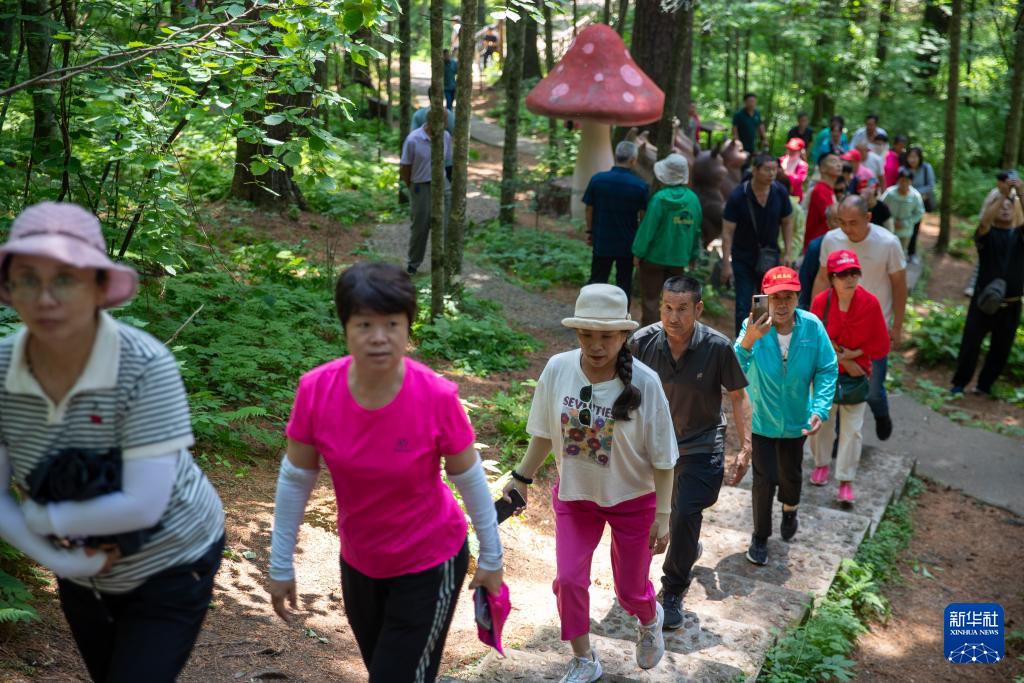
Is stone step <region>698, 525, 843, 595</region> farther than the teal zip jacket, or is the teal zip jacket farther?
stone step <region>698, 525, 843, 595</region>

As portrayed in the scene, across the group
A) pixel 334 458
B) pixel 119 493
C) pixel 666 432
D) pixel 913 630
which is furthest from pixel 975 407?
pixel 119 493

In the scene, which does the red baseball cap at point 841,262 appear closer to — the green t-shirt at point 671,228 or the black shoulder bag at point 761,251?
the black shoulder bag at point 761,251

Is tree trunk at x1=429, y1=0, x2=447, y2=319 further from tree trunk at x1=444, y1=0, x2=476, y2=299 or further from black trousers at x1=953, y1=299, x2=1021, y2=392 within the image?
black trousers at x1=953, y1=299, x2=1021, y2=392

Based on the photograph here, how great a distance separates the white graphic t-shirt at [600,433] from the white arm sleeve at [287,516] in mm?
1508

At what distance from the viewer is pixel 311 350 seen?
8.66 m

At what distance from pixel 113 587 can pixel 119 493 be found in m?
0.35

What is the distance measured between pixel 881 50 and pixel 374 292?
27.6 m

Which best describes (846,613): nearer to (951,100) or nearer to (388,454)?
(388,454)

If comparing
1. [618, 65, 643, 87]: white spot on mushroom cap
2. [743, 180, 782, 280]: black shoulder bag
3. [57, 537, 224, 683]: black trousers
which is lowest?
[743, 180, 782, 280]: black shoulder bag

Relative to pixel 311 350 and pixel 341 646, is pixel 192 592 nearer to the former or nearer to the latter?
pixel 341 646

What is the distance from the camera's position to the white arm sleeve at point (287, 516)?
3.35m

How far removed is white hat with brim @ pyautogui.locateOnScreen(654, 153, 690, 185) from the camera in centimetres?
1029

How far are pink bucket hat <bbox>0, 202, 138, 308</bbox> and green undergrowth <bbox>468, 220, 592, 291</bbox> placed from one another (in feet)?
35.3

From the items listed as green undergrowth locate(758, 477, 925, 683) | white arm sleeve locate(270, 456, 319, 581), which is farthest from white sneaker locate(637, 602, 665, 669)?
white arm sleeve locate(270, 456, 319, 581)
